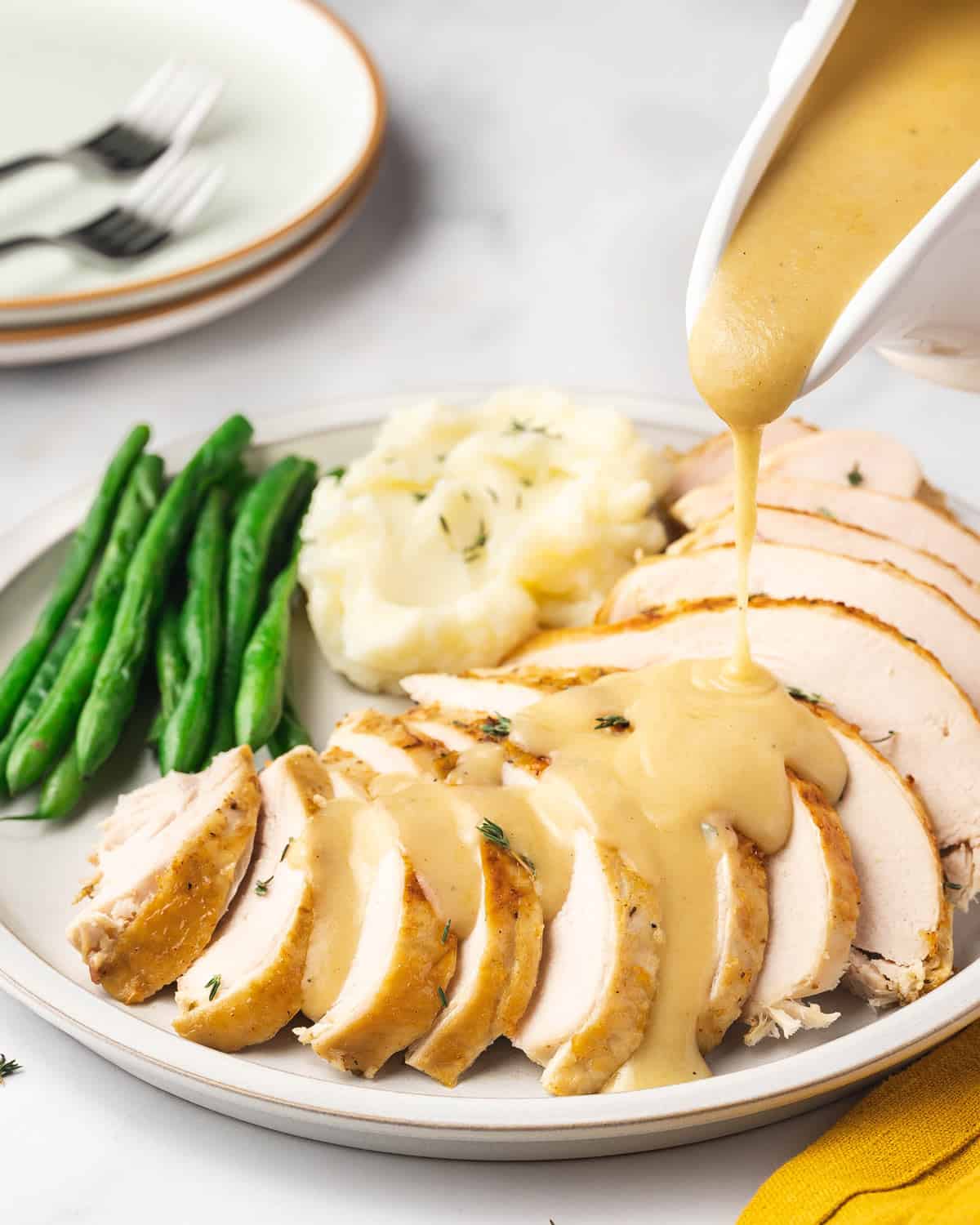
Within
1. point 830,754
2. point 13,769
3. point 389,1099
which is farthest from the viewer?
point 13,769

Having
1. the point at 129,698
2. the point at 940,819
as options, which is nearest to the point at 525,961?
the point at 940,819

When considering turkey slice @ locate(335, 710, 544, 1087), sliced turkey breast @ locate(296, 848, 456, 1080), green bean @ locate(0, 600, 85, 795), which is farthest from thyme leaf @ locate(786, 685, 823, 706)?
Answer: green bean @ locate(0, 600, 85, 795)

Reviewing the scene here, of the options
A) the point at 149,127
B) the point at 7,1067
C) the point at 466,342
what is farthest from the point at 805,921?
the point at 149,127

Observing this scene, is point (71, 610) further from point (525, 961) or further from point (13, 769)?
point (525, 961)

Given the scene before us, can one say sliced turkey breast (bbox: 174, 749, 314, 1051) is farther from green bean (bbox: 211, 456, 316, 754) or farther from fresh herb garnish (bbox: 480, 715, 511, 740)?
green bean (bbox: 211, 456, 316, 754)

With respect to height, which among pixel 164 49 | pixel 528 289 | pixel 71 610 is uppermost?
pixel 164 49

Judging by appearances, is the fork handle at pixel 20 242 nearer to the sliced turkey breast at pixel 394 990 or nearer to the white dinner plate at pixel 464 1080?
the white dinner plate at pixel 464 1080

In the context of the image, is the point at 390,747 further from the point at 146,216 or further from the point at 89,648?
the point at 146,216
